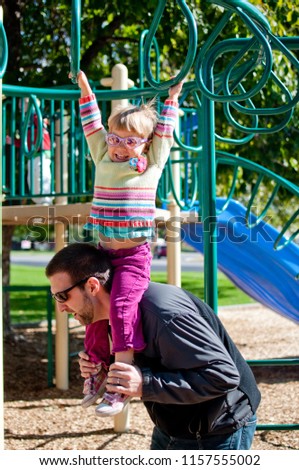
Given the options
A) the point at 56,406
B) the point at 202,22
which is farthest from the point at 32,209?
the point at 202,22

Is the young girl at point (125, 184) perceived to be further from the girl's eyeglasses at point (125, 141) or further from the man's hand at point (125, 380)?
the man's hand at point (125, 380)

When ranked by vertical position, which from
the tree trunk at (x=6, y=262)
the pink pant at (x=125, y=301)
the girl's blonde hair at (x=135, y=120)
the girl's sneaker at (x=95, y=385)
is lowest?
the tree trunk at (x=6, y=262)

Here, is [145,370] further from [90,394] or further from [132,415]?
[132,415]

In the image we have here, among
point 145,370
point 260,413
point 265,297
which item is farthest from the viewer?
point 265,297

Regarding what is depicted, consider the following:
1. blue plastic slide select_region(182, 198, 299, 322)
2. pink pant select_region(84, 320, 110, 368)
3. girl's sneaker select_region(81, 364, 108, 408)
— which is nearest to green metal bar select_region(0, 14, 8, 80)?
pink pant select_region(84, 320, 110, 368)

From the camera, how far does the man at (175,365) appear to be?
6.01 ft

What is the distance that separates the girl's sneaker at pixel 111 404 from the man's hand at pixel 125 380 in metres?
0.11

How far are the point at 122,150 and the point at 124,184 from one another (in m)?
0.11

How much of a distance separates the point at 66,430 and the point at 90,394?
2.84 meters

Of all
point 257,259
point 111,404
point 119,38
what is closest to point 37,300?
point 119,38

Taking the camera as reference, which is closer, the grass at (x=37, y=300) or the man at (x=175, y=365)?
the man at (x=175, y=365)

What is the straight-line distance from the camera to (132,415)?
524cm

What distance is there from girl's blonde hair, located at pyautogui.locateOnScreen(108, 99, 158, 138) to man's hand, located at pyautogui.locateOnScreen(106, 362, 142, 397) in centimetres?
75

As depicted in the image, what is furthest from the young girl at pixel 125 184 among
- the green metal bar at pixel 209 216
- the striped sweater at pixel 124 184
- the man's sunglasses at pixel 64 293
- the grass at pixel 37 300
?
the grass at pixel 37 300
